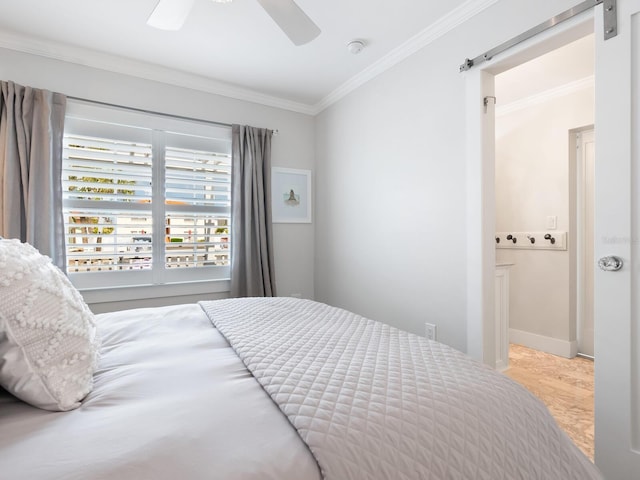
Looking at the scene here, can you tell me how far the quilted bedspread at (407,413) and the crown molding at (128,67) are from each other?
2595mm

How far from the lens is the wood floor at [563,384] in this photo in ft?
6.36

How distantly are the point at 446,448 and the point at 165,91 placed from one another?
3199 mm

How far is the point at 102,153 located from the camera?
267cm

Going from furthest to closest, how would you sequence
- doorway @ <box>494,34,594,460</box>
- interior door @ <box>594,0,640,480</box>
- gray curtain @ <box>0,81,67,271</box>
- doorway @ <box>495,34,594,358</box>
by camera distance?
doorway @ <box>495,34,594,358</box>, doorway @ <box>494,34,594,460</box>, gray curtain @ <box>0,81,67,271</box>, interior door @ <box>594,0,640,480</box>

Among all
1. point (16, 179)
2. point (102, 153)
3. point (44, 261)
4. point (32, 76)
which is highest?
point (32, 76)

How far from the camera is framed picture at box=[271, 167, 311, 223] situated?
3441mm

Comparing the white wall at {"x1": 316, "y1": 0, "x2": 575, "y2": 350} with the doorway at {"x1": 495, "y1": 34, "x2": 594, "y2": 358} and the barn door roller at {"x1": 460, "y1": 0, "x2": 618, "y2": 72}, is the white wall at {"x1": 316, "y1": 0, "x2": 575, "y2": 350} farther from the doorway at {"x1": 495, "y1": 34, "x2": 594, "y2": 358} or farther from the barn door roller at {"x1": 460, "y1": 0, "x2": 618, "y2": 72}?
the doorway at {"x1": 495, "y1": 34, "x2": 594, "y2": 358}

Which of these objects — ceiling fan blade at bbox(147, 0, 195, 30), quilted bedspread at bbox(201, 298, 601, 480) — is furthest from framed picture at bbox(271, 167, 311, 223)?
quilted bedspread at bbox(201, 298, 601, 480)

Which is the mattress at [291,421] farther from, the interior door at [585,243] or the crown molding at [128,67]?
the interior door at [585,243]

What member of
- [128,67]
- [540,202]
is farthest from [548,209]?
[128,67]

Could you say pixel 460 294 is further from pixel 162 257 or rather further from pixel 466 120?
pixel 162 257

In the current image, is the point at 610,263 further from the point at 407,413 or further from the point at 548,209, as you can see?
the point at 548,209

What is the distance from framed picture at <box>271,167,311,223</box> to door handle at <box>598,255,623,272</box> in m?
2.59

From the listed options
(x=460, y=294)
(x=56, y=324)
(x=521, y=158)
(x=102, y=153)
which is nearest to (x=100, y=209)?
(x=102, y=153)
